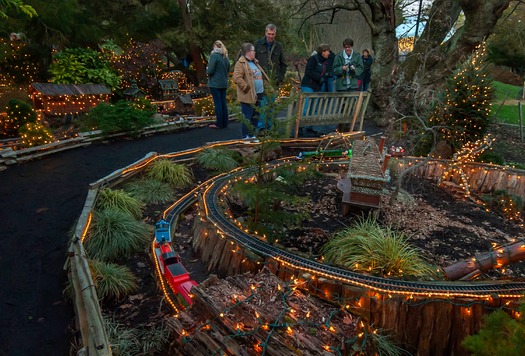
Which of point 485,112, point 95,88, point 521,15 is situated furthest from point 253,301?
point 521,15

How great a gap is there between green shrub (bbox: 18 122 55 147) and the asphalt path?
45cm

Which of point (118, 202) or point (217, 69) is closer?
point (118, 202)

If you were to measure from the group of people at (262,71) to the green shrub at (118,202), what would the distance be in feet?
9.54

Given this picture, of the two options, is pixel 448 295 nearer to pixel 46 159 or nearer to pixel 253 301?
pixel 253 301

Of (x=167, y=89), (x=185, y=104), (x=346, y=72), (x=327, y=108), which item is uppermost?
(x=346, y=72)

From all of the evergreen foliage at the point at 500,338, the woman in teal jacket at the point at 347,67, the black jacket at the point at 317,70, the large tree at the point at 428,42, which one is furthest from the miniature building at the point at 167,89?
the evergreen foliage at the point at 500,338

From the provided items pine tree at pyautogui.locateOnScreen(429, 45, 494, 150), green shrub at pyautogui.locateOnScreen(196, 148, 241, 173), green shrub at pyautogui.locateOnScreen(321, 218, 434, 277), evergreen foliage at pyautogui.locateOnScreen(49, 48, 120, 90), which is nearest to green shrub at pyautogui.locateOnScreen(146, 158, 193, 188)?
green shrub at pyautogui.locateOnScreen(196, 148, 241, 173)

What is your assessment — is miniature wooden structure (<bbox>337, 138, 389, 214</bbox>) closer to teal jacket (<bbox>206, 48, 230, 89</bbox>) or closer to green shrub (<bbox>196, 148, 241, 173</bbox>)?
green shrub (<bbox>196, 148, 241, 173</bbox>)

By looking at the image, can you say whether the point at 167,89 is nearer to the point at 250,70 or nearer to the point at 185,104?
the point at 185,104

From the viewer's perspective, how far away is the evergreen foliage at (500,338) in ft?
5.32

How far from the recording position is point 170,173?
6.77m

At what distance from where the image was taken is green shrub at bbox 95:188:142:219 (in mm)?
5363

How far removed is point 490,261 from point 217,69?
23.6 feet

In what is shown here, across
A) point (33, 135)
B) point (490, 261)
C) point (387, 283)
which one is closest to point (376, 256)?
point (387, 283)
